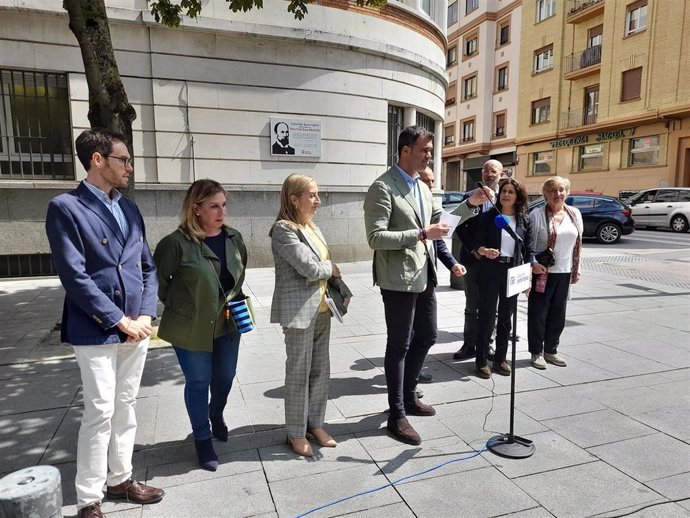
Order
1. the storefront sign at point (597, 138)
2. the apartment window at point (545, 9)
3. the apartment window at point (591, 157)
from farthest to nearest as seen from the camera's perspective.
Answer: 1. the apartment window at point (545, 9)
2. the apartment window at point (591, 157)
3. the storefront sign at point (597, 138)

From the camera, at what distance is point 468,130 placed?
40500mm

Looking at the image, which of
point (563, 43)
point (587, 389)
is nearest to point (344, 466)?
point (587, 389)

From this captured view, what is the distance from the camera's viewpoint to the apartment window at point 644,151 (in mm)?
25922

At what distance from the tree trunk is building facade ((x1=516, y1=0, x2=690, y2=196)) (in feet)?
87.2

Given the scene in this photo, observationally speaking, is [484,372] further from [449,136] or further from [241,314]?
[449,136]

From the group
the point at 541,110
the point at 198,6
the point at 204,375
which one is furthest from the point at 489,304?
the point at 541,110

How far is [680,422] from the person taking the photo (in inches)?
148

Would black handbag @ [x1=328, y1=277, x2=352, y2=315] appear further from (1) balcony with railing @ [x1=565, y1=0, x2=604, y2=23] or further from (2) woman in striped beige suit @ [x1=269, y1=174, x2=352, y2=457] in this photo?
(1) balcony with railing @ [x1=565, y1=0, x2=604, y2=23]

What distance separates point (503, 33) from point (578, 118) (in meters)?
10.9

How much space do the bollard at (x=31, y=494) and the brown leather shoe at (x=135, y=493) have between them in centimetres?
45

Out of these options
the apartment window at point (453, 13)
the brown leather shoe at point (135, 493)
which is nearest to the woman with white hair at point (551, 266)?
the brown leather shoe at point (135, 493)

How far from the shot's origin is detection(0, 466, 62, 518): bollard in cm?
216

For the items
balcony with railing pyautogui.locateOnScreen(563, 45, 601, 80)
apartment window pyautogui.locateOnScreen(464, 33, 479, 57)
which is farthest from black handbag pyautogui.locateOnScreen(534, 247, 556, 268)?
apartment window pyautogui.locateOnScreen(464, 33, 479, 57)

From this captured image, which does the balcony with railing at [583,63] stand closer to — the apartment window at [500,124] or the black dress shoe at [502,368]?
the apartment window at [500,124]
